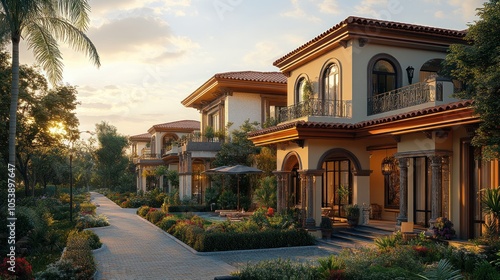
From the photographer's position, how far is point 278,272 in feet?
31.2

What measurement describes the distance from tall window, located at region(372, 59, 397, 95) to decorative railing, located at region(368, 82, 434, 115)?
1.19 ft

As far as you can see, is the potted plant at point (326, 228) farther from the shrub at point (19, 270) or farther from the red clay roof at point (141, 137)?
the red clay roof at point (141, 137)

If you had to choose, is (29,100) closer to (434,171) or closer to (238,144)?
(238,144)

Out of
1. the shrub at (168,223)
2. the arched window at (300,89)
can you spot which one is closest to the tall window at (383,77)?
the arched window at (300,89)

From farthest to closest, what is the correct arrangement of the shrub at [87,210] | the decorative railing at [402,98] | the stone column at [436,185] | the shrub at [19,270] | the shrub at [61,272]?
the shrub at [87,210] < the decorative railing at [402,98] < the stone column at [436,185] < the shrub at [61,272] < the shrub at [19,270]

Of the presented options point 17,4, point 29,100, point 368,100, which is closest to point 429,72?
point 368,100

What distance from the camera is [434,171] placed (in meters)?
13.6

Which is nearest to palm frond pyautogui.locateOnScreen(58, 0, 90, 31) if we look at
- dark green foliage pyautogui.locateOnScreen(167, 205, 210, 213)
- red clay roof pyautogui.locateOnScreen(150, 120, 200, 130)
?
dark green foliage pyautogui.locateOnScreen(167, 205, 210, 213)

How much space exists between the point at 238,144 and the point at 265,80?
460cm

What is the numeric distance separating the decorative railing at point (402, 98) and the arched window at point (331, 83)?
145 cm

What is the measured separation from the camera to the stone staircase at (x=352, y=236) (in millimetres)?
15638

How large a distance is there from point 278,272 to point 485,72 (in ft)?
22.8

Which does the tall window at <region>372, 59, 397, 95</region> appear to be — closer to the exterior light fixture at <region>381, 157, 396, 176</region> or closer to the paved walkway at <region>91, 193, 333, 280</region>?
the exterior light fixture at <region>381, 157, 396, 176</region>

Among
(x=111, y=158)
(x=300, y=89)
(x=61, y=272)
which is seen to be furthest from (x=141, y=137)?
(x=61, y=272)
